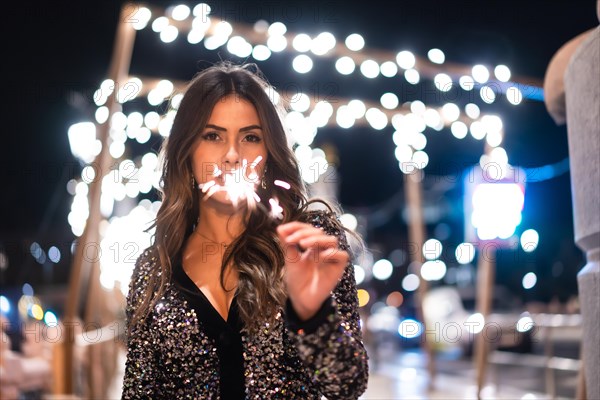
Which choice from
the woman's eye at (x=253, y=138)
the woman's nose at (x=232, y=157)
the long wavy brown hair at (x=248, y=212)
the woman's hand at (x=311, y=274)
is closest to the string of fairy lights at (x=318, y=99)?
→ the long wavy brown hair at (x=248, y=212)

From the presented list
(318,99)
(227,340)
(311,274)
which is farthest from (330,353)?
(318,99)

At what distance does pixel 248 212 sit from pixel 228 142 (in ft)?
0.77

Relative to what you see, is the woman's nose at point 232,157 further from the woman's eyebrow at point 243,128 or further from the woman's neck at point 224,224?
the woman's neck at point 224,224

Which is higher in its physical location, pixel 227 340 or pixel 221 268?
pixel 221 268

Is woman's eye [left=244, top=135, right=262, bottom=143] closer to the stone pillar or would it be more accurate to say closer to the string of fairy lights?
the stone pillar

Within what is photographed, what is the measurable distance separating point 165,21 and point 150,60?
1852 mm

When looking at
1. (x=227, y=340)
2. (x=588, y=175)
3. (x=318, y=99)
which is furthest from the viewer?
(x=318, y=99)

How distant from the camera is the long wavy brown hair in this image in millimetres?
1923

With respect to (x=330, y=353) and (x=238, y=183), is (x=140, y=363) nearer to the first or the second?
(x=238, y=183)

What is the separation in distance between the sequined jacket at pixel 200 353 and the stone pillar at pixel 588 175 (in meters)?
0.76

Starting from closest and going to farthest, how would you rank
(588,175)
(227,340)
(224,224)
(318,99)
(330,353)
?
(330,353) < (227,340) < (588,175) < (224,224) < (318,99)

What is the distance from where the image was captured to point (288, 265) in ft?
4.82

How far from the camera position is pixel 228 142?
6.61ft

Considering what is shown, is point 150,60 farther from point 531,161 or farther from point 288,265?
point 531,161
